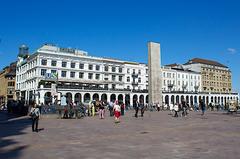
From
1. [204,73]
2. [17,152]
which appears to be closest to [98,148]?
[17,152]

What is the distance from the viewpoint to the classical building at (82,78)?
213 feet

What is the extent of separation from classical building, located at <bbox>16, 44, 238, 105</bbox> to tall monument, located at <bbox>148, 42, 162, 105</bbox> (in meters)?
16.7

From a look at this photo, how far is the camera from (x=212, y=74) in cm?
11275

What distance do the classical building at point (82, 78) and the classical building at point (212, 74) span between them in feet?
56.1

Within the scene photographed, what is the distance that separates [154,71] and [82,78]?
31.5m

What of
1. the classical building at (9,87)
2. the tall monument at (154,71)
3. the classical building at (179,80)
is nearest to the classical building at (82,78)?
the classical building at (179,80)

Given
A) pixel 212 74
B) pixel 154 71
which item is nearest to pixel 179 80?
pixel 212 74

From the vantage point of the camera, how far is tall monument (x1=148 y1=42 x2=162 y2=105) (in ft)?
149

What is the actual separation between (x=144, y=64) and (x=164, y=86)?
11.4 m

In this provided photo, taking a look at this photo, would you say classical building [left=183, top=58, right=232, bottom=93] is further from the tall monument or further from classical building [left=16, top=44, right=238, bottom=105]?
the tall monument

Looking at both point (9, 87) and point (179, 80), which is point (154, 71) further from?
point (9, 87)

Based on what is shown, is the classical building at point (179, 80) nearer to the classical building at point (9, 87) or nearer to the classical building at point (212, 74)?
the classical building at point (212, 74)

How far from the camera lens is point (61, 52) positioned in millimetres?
70875

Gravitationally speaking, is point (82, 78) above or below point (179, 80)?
below
